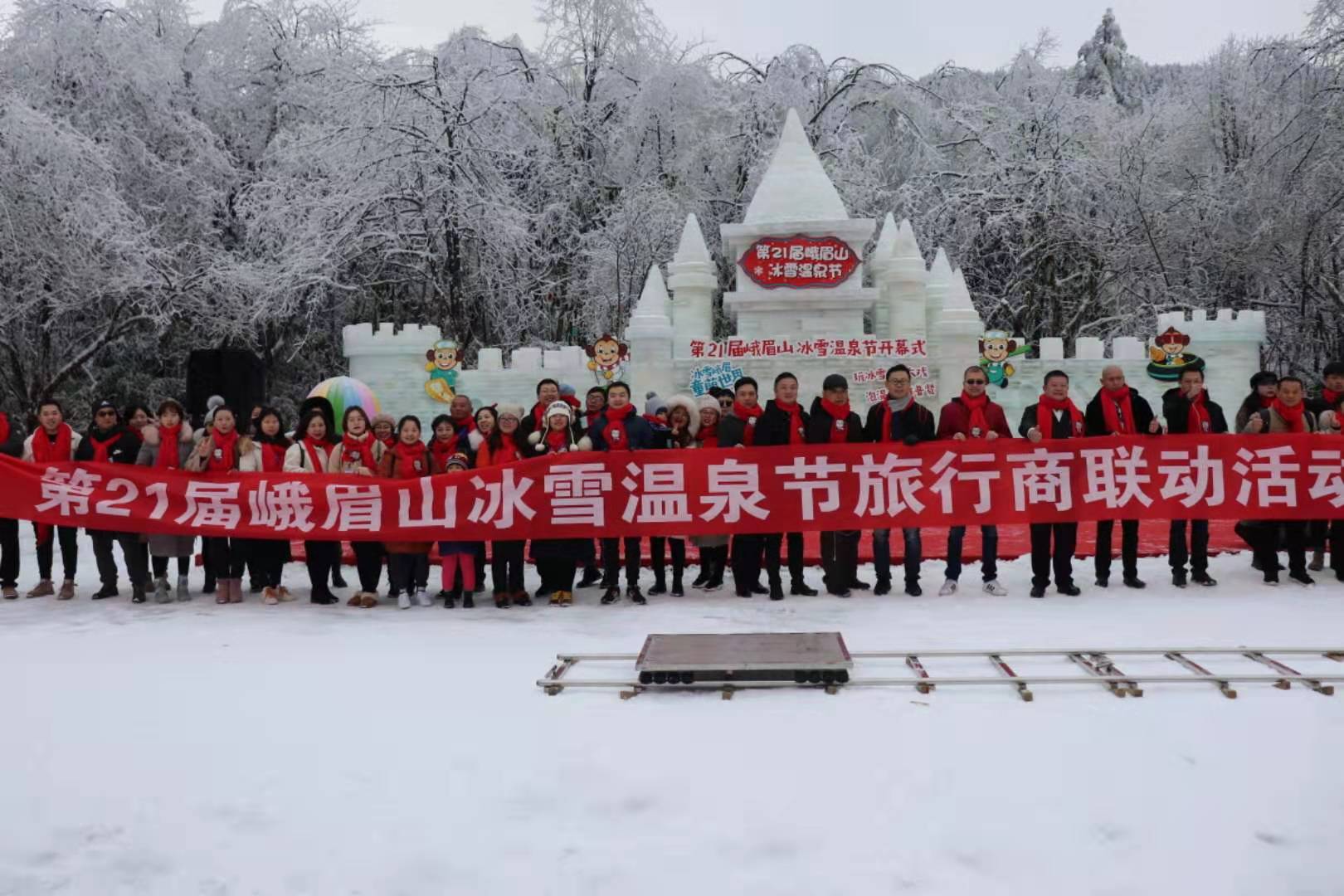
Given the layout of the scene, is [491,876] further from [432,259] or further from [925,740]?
[432,259]

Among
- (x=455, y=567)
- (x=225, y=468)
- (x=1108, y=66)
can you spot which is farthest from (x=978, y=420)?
(x=1108, y=66)

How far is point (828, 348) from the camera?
17.8 meters

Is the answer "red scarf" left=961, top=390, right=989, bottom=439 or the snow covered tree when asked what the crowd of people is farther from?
the snow covered tree

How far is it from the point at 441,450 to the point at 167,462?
225cm

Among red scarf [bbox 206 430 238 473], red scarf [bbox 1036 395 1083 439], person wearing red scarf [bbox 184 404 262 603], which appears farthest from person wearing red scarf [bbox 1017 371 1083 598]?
red scarf [bbox 206 430 238 473]

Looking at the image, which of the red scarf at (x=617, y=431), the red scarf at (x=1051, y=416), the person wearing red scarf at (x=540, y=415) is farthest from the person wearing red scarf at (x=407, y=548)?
the red scarf at (x=1051, y=416)

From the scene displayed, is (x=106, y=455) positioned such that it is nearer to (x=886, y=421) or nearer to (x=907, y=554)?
(x=886, y=421)

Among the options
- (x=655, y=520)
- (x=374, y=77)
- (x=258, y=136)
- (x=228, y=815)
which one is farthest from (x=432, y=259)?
(x=228, y=815)

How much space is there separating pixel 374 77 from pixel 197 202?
14.7 feet

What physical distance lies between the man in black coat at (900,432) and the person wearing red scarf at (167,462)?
559cm

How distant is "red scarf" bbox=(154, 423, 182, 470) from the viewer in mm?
9227

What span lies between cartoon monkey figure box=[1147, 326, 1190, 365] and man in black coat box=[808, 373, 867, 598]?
12.7 m

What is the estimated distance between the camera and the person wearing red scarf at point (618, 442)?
29.0ft

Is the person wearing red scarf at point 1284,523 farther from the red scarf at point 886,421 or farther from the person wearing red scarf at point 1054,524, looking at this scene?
the red scarf at point 886,421
